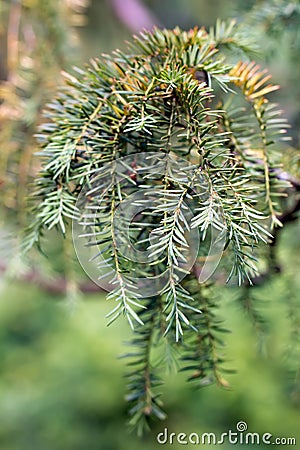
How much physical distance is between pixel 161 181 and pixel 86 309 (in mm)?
1745

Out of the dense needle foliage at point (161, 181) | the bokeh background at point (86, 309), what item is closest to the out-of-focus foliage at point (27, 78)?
the bokeh background at point (86, 309)

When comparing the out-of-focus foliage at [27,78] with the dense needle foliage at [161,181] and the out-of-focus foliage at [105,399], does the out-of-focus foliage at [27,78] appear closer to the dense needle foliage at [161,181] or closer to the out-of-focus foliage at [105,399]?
the dense needle foliage at [161,181]

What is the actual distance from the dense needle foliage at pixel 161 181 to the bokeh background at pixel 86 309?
0.31ft

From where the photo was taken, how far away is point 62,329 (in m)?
2.12

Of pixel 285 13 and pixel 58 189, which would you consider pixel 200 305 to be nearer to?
pixel 58 189

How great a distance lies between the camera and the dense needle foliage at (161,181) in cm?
→ 35

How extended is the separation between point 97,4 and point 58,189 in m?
1.29

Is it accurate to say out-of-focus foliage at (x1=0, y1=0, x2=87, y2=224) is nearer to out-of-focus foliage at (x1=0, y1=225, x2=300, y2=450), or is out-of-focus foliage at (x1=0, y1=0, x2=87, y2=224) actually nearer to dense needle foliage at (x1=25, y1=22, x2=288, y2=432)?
dense needle foliage at (x1=25, y1=22, x2=288, y2=432)

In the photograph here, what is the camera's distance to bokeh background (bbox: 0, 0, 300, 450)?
2.30 feet

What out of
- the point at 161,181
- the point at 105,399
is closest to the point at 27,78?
the point at 161,181

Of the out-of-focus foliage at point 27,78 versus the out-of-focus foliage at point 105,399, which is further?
the out-of-focus foliage at point 105,399

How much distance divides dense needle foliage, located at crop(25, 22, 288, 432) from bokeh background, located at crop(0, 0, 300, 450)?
3.7 inches

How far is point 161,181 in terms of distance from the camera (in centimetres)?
37

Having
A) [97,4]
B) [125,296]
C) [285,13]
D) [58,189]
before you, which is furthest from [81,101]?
[97,4]
